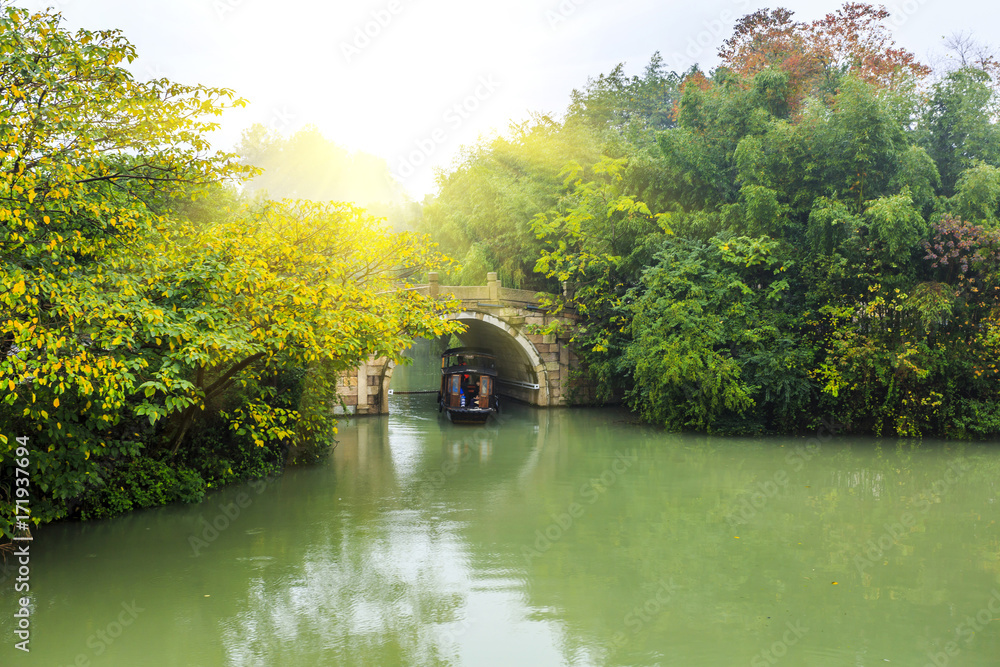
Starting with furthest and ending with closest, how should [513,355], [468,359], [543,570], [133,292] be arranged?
[513,355]
[468,359]
[543,570]
[133,292]

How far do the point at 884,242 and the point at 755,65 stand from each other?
8245 mm

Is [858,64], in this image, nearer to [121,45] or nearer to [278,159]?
[121,45]

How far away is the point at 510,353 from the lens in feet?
70.5

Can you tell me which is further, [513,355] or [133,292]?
[513,355]

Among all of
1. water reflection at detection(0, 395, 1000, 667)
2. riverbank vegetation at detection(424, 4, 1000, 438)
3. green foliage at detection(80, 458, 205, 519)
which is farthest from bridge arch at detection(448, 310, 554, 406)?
green foliage at detection(80, 458, 205, 519)

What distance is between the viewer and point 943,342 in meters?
14.2

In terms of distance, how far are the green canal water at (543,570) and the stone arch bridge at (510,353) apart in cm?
571

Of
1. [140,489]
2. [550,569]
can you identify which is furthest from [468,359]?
[550,569]

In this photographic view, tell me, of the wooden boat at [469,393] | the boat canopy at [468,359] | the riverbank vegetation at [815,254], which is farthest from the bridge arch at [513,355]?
the riverbank vegetation at [815,254]

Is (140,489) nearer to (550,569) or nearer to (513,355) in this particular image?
(550,569)

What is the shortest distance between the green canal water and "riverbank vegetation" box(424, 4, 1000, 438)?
2074 mm

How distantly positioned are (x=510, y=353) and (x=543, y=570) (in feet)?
46.0

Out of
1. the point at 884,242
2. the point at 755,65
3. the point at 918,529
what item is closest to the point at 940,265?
the point at 884,242

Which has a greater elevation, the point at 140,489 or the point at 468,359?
the point at 468,359
